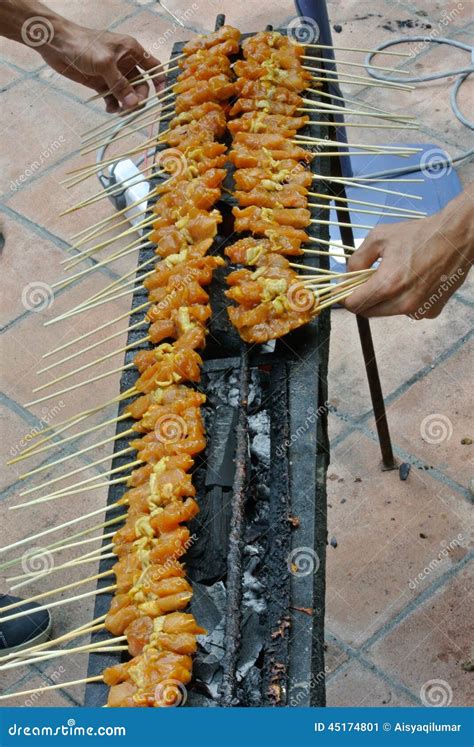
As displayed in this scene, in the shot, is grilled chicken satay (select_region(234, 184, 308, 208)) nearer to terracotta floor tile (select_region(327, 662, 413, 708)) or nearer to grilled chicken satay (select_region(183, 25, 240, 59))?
grilled chicken satay (select_region(183, 25, 240, 59))

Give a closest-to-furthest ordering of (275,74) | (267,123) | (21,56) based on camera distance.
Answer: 1. (267,123)
2. (275,74)
3. (21,56)

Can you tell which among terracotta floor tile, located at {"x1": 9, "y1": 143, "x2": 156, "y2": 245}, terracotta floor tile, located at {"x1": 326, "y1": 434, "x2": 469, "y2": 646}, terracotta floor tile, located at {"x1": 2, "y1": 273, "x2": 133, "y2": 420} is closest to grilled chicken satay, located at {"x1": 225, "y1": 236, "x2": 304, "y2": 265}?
terracotta floor tile, located at {"x1": 326, "y1": 434, "x2": 469, "y2": 646}

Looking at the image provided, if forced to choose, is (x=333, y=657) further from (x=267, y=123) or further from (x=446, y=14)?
(x=446, y=14)

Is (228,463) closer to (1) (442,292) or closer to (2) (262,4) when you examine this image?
(1) (442,292)

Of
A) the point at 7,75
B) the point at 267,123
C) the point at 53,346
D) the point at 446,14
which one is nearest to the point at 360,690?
the point at 267,123

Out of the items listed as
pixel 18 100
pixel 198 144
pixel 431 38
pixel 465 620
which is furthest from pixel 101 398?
pixel 431 38
